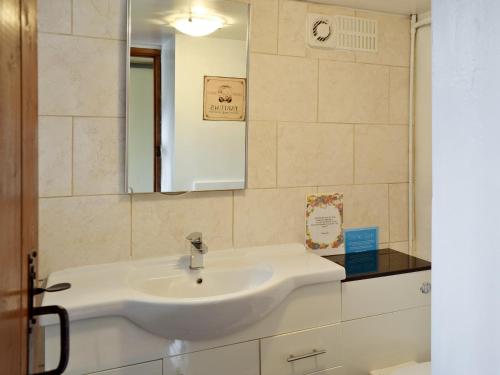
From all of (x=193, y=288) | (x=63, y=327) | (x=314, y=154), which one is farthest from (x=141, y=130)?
(x=63, y=327)

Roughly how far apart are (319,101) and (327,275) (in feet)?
2.69

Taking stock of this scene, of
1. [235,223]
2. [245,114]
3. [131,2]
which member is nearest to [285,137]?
[245,114]

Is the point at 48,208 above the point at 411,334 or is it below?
above

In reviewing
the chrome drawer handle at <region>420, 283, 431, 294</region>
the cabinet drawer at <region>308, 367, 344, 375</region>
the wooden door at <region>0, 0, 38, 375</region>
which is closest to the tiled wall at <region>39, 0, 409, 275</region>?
the chrome drawer handle at <region>420, 283, 431, 294</region>

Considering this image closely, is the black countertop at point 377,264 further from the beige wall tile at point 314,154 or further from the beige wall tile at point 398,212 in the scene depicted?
the beige wall tile at point 314,154

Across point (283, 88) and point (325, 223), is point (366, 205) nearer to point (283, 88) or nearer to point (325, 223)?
point (325, 223)

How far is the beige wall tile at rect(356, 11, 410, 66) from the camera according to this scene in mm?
1896

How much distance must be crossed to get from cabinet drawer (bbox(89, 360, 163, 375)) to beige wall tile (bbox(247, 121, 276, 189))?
80cm

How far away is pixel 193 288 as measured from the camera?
4.83 feet

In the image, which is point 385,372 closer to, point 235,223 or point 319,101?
point 235,223

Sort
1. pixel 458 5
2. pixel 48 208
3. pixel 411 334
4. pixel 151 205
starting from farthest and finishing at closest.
Answer: pixel 411 334 → pixel 151 205 → pixel 48 208 → pixel 458 5

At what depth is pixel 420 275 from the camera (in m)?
1.66

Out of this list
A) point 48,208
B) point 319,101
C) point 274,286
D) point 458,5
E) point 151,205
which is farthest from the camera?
point 319,101

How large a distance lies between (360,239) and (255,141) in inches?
28.7
